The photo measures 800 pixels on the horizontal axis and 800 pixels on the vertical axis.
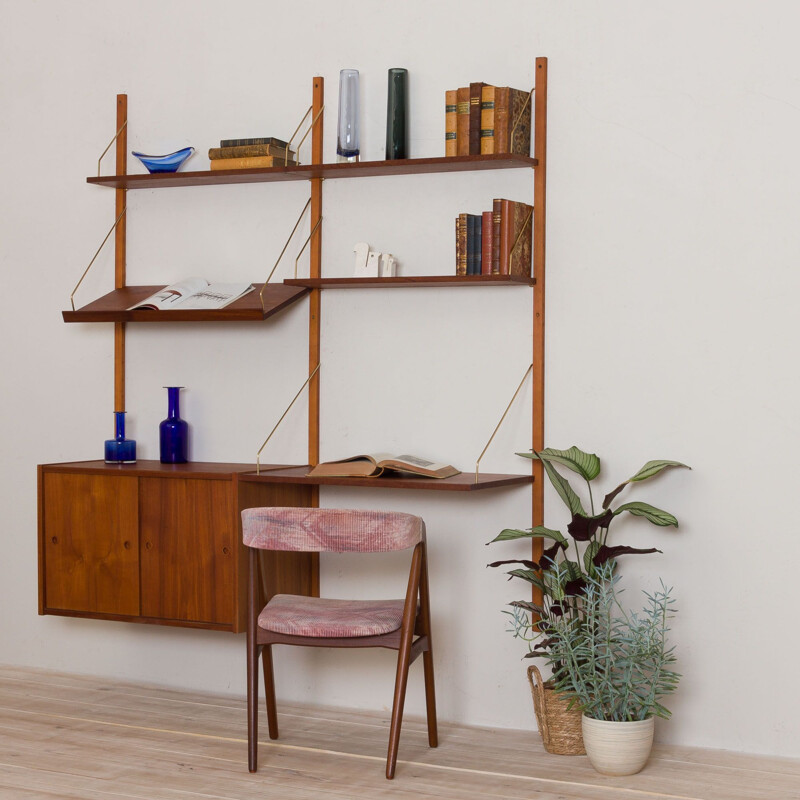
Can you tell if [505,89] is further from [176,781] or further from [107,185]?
[176,781]

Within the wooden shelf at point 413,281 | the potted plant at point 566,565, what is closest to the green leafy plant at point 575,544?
the potted plant at point 566,565

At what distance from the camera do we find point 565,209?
373cm

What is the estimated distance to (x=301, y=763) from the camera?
3400mm

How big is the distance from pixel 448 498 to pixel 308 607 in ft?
2.40

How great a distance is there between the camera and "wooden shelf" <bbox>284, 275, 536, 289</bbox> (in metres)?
3.60

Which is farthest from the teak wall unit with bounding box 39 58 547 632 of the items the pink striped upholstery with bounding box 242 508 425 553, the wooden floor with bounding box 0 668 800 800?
the wooden floor with bounding box 0 668 800 800

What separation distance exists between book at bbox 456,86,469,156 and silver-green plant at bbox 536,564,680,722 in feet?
4.46

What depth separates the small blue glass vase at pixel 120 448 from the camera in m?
4.15

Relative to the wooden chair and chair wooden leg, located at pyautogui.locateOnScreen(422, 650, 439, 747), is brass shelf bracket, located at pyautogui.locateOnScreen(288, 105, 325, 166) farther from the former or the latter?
chair wooden leg, located at pyautogui.locateOnScreen(422, 650, 439, 747)

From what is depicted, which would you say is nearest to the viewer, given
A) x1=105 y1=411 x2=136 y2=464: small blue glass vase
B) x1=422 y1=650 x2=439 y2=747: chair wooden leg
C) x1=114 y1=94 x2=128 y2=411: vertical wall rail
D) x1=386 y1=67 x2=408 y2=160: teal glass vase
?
x1=422 y1=650 x2=439 y2=747: chair wooden leg

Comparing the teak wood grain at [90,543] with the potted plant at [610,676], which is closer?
the potted plant at [610,676]

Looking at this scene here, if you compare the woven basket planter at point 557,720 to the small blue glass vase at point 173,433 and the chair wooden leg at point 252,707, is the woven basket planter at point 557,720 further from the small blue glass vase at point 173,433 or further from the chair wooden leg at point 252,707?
the small blue glass vase at point 173,433

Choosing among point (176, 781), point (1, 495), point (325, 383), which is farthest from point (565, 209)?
point (1, 495)

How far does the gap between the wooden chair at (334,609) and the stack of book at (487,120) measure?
123 centimetres
